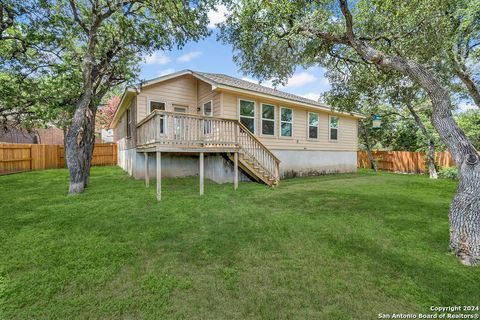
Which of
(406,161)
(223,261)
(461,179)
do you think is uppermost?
(461,179)

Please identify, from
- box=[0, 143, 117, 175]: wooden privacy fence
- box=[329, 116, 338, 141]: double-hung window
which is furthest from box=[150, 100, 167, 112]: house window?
box=[329, 116, 338, 141]: double-hung window

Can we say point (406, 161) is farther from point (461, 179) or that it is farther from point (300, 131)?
point (461, 179)

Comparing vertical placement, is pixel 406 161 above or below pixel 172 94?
below

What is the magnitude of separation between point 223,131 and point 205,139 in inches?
32.3

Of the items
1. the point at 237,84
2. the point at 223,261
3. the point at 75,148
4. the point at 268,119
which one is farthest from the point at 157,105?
the point at 223,261

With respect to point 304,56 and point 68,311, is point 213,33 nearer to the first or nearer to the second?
point 304,56

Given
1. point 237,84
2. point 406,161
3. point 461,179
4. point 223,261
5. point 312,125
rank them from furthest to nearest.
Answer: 1. point 406,161
2. point 312,125
3. point 237,84
4. point 461,179
5. point 223,261

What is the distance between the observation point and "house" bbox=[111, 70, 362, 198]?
754 cm

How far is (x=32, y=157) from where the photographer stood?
14.4 metres

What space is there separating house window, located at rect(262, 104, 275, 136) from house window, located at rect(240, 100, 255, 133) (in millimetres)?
627

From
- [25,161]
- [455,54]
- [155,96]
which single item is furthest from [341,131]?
[25,161]

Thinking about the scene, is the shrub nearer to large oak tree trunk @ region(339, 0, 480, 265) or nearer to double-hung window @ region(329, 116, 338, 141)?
double-hung window @ region(329, 116, 338, 141)

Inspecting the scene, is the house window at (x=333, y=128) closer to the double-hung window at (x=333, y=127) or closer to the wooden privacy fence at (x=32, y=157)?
the double-hung window at (x=333, y=127)

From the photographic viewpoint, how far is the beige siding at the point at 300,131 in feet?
33.1
